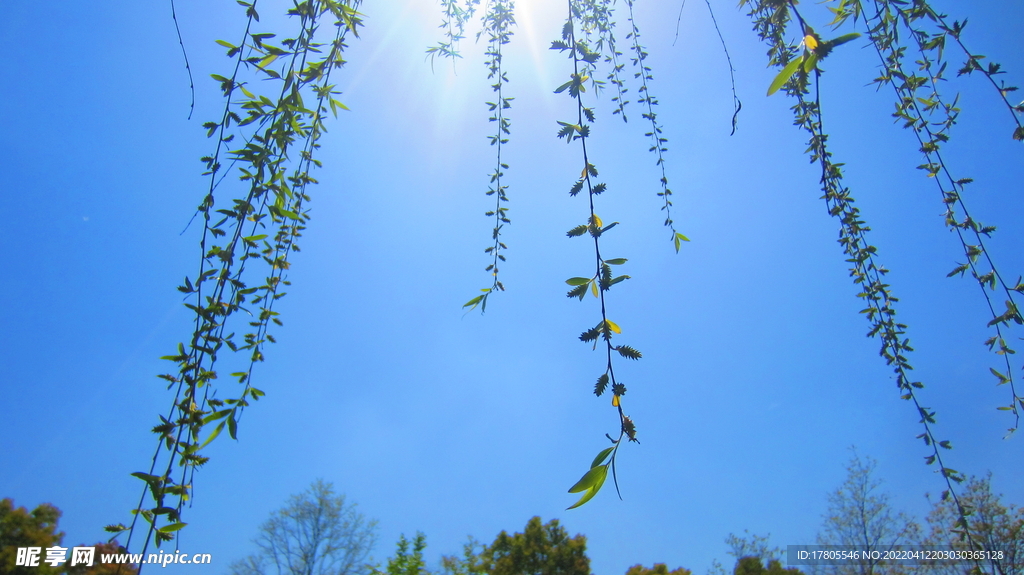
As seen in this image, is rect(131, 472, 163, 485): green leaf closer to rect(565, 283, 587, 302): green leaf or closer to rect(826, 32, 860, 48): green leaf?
rect(565, 283, 587, 302): green leaf

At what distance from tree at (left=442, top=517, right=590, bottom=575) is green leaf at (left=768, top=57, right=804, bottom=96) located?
14033 millimetres

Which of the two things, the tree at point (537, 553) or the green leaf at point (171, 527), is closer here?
the green leaf at point (171, 527)

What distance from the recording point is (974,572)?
1.18 metres

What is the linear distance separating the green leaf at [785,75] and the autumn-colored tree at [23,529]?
1506cm

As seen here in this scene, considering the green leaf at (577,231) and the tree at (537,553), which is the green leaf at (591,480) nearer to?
the green leaf at (577,231)

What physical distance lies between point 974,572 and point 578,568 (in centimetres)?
1290

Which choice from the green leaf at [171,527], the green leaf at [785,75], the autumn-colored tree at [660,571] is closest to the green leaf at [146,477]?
the green leaf at [171,527]

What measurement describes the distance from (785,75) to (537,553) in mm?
14278

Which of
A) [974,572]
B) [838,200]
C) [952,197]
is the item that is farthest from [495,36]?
[974,572]

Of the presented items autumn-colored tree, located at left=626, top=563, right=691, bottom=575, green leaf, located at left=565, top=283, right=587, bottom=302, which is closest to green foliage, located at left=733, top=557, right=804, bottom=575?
autumn-colored tree, located at left=626, top=563, right=691, bottom=575

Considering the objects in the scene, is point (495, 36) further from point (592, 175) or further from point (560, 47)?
point (592, 175)

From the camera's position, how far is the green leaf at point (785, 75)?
45 centimetres

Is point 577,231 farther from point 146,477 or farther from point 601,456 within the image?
point 146,477

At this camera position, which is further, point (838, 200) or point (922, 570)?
point (922, 570)
